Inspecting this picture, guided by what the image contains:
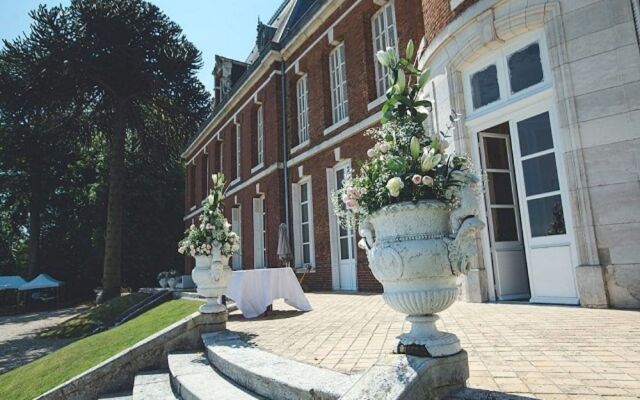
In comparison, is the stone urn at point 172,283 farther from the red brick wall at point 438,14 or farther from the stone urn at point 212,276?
the red brick wall at point 438,14

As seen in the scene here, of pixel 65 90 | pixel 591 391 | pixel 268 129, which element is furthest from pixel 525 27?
pixel 65 90

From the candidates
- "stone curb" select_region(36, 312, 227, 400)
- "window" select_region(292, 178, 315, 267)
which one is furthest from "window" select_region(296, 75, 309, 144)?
"stone curb" select_region(36, 312, 227, 400)

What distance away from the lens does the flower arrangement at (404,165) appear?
8.39ft

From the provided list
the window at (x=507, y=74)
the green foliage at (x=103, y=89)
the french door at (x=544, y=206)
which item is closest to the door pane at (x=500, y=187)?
the french door at (x=544, y=206)

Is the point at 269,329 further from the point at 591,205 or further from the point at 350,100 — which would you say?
the point at 350,100

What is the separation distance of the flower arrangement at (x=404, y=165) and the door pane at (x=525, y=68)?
12.8 feet

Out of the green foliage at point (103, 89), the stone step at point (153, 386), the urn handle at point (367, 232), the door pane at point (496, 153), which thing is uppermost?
the green foliage at point (103, 89)

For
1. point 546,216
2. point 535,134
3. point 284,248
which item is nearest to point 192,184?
point 284,248

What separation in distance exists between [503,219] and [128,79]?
1760cm

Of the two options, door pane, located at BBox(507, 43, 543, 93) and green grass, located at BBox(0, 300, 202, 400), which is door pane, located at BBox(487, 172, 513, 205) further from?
green grass, located at BBox(0, 300, 202, 400)

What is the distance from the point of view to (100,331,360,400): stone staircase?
8.64 ft

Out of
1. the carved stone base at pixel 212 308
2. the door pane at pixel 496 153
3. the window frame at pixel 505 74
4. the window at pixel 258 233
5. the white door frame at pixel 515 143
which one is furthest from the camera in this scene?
the window at pixel 258 233

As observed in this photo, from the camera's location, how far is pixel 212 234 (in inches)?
238

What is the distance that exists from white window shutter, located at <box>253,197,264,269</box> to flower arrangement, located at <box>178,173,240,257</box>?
30.9 ft
